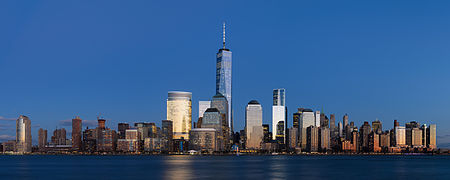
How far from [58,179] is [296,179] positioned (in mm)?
59230

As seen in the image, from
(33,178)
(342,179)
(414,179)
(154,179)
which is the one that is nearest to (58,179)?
(33,178)

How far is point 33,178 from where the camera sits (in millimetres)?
133750

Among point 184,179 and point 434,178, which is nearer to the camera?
point 184,179

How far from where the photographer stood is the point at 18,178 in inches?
5182

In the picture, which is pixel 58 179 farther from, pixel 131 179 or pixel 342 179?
pixel 342 179

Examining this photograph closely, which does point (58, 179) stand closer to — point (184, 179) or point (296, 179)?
point (184, 179)

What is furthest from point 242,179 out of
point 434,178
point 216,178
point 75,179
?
point 434,178

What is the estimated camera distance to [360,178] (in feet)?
425

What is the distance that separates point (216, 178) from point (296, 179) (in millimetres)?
20230

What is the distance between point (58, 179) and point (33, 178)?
1274 cm

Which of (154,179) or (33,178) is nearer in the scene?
(154,179)

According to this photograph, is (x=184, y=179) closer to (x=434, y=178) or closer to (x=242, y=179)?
(x=242, y=179)

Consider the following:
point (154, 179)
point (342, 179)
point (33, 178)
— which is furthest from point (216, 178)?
point (33, 178)

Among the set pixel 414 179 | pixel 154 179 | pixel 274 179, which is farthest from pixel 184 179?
pixel 414 179
